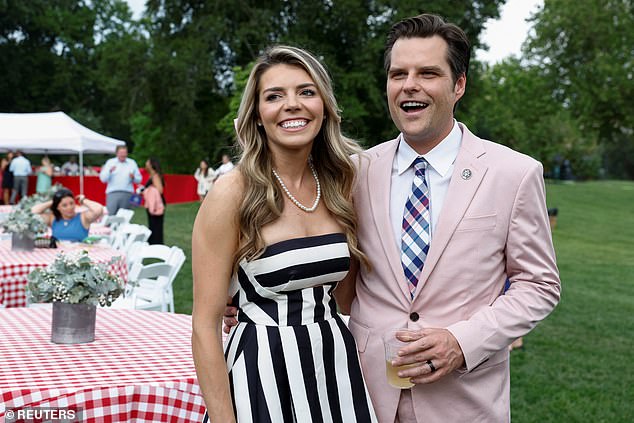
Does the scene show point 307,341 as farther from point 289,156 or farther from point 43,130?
point 43,130

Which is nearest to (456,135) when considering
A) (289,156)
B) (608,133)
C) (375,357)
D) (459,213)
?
(459,213)

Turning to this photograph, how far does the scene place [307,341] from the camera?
2.39 metres

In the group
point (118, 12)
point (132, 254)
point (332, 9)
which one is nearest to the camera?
point (132, 254)

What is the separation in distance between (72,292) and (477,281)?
208cm

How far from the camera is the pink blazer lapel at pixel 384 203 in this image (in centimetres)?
232

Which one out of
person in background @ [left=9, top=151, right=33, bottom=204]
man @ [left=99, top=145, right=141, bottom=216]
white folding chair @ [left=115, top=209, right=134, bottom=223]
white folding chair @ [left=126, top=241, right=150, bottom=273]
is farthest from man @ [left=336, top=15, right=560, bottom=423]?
person in background @ [left=9, top=151, right=33, bottom=204]

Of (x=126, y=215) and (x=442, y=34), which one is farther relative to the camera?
(x=126, y=215)

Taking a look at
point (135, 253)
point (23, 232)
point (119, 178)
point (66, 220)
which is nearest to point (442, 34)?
point (135, 253)

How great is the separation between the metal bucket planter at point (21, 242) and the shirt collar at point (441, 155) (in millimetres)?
5747

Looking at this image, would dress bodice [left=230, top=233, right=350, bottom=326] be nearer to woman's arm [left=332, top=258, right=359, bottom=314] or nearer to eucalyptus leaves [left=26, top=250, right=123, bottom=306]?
woman's arm [left=332, top=258, right=359, bottom=314]

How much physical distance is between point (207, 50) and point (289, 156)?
24.2 m

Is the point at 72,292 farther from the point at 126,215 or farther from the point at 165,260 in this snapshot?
the point at 126,215

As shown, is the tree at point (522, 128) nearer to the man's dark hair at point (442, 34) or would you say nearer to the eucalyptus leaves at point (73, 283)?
the eucalyptus leaves at point (73, 283)

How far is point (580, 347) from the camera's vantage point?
25.1 feet
